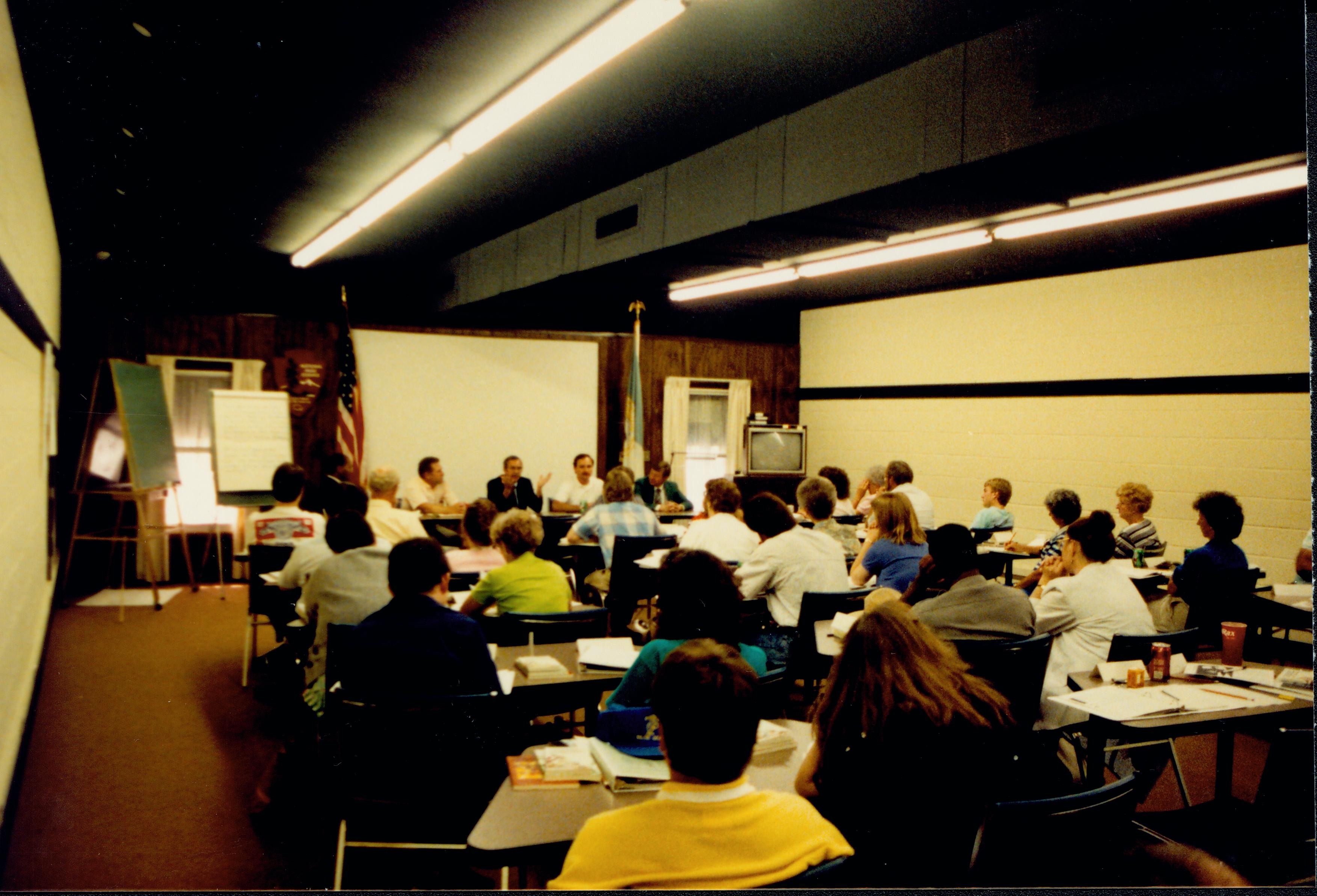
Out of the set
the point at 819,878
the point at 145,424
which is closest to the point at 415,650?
the point at 819,878

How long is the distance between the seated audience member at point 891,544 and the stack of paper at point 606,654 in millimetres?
1785

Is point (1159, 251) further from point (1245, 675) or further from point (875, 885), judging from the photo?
point (875, 885)

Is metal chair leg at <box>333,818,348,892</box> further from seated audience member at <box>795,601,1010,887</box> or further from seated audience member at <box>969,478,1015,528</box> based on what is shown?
seated audience member at <box>969,478,1015,528</box>

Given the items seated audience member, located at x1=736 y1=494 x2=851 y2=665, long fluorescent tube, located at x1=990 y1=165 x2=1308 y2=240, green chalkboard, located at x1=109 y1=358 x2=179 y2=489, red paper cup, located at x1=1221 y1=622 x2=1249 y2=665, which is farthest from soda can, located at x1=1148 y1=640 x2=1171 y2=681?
green chalkboard, located at x1=109 y1=358 x2=179 y2=489

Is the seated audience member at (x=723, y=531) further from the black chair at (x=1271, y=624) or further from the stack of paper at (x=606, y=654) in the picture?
the black chair at (x=1271, y=624)

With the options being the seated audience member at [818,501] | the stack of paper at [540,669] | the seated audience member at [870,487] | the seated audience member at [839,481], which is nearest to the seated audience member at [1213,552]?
the seated audience member at [818,501]

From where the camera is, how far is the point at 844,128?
467cm

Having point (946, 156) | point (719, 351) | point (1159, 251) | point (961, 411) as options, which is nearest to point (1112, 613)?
point (946, 156)

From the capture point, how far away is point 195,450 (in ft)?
28.0

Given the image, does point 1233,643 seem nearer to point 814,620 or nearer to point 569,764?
point 814,620

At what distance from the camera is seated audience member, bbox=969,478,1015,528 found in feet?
23.4

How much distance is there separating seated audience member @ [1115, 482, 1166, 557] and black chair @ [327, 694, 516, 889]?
522 cm

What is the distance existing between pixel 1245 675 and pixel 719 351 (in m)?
8.45

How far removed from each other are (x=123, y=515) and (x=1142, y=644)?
876 cm
